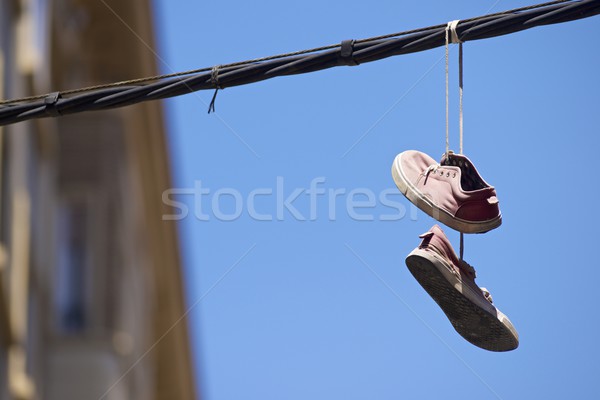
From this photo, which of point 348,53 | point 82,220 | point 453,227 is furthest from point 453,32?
point 82,220

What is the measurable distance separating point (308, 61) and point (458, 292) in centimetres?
134

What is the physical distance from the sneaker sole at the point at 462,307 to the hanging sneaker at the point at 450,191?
0.69 feet

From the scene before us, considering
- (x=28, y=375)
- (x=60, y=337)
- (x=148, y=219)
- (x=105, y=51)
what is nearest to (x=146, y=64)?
(x=105, y=51)

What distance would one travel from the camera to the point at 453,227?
24.4 feet

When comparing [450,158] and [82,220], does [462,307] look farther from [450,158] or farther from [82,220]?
[82,220]

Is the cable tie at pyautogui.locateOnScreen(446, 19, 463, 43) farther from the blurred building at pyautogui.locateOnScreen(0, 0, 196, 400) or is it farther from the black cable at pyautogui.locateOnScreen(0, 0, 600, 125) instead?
the blurred building at pyautogui.locateOnScreen(0, 0, 196, 400)

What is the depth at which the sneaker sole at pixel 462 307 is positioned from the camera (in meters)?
7.42

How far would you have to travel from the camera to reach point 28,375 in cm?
1420

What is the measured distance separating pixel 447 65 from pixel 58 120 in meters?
11.7

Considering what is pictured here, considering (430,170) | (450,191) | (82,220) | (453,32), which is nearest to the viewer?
(453,32)

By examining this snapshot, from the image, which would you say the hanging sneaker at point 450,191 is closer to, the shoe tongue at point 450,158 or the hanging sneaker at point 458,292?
the shoe tongue at point 450,158

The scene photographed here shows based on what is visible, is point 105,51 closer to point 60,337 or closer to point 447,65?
point 60,337

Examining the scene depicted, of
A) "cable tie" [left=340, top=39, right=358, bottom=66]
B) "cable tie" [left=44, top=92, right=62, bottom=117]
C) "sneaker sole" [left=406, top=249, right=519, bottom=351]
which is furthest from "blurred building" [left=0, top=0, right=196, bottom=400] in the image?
"cable tie" [left=340, top=39, right=358, bottom=66]

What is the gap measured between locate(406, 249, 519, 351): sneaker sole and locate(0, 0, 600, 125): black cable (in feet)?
3.54
